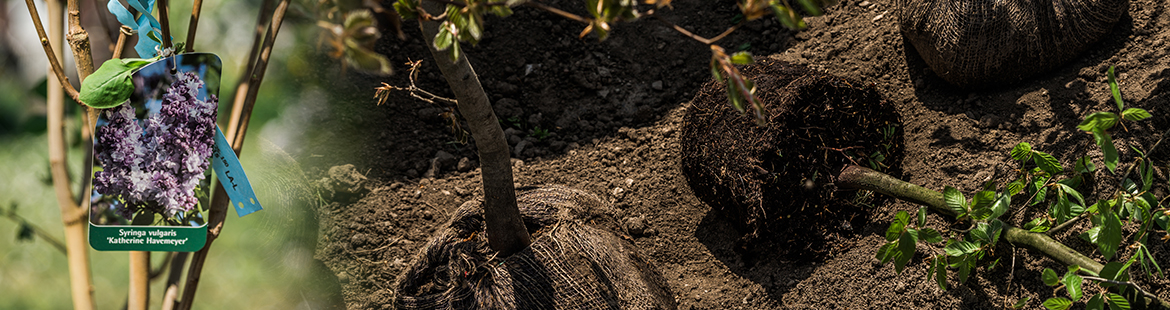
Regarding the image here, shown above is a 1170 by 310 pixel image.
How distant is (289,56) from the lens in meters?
1.71

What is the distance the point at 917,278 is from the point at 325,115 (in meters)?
2.08

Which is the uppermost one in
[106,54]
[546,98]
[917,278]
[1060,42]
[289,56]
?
[106,54]

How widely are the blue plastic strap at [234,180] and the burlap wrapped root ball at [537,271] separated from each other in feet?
2.26

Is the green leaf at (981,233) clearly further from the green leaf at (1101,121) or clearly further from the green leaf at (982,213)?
the green leaf at (1101,121)

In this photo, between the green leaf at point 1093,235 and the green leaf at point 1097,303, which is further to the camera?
the green leaf at point 1093,235

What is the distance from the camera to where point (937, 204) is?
192cm

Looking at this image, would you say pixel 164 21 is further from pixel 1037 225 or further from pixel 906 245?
pixel 1037 225

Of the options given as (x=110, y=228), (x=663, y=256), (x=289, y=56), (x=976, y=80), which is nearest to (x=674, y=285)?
(x=663, y=256)

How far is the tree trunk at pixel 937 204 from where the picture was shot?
5.29 ft

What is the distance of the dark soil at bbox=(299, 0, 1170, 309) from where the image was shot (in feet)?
6.36

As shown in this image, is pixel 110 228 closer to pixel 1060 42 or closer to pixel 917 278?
pixel 917 278

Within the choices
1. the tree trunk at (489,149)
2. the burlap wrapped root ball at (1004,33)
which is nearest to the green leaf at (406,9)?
the tree trunk at (489,149)

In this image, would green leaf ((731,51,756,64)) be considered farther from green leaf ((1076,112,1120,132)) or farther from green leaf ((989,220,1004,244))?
green leaf ((989,220,1004,244))

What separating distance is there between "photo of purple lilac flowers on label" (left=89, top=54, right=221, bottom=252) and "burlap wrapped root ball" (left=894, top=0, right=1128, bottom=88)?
2.18 metres
